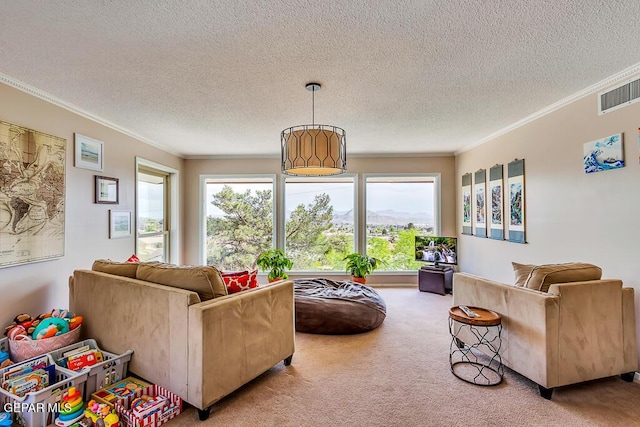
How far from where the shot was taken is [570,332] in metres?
2.10

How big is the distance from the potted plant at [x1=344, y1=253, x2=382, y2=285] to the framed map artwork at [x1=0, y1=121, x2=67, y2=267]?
3.81m

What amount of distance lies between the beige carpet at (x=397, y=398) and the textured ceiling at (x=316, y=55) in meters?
2.41

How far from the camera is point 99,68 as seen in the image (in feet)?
7.62

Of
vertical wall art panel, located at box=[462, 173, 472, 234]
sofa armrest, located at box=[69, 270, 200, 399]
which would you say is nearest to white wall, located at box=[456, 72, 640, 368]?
vertical wall art panel, located at box=[462, 173, 472, 234]

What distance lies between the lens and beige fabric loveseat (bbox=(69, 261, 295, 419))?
1900mm

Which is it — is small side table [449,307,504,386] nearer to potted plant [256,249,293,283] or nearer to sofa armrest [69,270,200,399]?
sofa armrest [69,270,200,399]

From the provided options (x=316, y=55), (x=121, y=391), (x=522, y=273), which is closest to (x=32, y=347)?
(x=121, y=391)

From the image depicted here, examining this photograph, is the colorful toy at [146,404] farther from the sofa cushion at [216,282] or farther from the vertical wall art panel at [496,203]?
the vertical wall art panel at [496,203]

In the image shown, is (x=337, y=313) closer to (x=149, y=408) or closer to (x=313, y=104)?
(x=149, y=408)

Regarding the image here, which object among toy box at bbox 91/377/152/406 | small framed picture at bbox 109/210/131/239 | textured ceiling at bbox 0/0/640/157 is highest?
textured ceiling at bbox 0/0/640/157

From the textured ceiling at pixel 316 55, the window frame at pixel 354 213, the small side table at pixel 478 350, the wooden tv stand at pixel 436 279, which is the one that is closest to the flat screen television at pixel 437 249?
the wooden tv stand at pixel 436 279

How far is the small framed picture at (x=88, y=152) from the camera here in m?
3.21

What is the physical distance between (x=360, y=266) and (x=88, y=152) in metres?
4.00

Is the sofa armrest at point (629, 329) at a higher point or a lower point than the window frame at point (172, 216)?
lower
